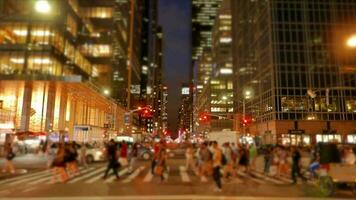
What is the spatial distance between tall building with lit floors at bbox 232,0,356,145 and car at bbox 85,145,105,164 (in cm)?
4150

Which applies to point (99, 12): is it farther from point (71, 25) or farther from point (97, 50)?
point (71, 25)

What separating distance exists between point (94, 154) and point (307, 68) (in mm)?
52252

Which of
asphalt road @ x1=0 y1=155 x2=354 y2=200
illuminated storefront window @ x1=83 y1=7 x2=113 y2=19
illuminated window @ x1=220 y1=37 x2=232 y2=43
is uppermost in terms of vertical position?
illuminated window @ x1=220 y1=37 x2=232 y2=43

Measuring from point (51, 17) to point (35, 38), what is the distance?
425 cm

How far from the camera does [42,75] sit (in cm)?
4494

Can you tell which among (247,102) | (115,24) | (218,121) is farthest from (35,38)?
(218,121)

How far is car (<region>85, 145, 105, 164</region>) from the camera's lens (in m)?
30.8

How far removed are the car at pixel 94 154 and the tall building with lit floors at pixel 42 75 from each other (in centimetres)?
1490

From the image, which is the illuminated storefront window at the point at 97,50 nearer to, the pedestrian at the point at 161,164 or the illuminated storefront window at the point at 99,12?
the illuminated storefront window at the point at 99,12

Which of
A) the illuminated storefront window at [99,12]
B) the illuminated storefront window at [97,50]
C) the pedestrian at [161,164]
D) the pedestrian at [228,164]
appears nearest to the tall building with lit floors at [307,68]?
the illuminated storefront window at [97,50]

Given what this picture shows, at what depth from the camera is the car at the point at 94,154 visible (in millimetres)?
30766

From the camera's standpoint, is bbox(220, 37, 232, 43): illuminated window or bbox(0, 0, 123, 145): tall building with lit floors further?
bbox(220, 37, 232, 43): illuminated window

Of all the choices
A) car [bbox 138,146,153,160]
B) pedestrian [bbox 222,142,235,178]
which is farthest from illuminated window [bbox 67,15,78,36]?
pedestrian [bbox 222,142,235,178]

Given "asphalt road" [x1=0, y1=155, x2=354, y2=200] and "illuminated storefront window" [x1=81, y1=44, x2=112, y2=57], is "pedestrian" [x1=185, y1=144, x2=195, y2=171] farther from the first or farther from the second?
"illuminated storefront window" [x1=81, y1=44, x2=112, y2=57]
